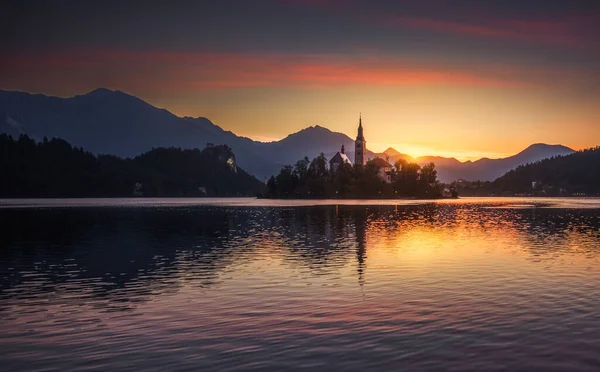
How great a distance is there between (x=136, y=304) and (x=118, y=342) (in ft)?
26.5

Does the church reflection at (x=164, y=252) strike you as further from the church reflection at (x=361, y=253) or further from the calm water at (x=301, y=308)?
the calm water at (x=301, y=308)

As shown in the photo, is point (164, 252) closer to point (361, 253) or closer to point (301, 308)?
point (361, 253)

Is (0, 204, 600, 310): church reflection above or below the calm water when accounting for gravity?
above

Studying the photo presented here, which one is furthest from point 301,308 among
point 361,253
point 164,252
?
point 164,252

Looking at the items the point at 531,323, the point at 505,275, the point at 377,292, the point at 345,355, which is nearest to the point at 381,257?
the point at 505,275

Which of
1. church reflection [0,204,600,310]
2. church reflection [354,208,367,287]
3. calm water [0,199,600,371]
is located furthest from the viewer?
church reflection [354,208,367,287]

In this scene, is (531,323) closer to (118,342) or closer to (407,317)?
(407,317)

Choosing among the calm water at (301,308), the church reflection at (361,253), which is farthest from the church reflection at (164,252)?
the calm water at (301,308)

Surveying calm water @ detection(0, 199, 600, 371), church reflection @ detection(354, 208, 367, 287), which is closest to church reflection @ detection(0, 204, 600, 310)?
church reflection @ detection(354, 208, 367, 287)

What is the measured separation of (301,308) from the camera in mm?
29609

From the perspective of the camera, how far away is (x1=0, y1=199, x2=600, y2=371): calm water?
2103 centimetres

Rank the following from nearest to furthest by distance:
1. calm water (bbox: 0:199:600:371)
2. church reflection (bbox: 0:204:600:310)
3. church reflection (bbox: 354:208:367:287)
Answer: calm water (bbox: 0:199:600:371) < church reflection (bbox: 0:204:600:310) < church reflection (bbox: 354:208:367:287)

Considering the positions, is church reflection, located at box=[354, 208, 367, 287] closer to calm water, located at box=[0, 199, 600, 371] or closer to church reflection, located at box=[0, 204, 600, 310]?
church reflection, located at box=[0, 204, 600, 310]

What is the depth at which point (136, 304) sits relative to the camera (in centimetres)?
3098
